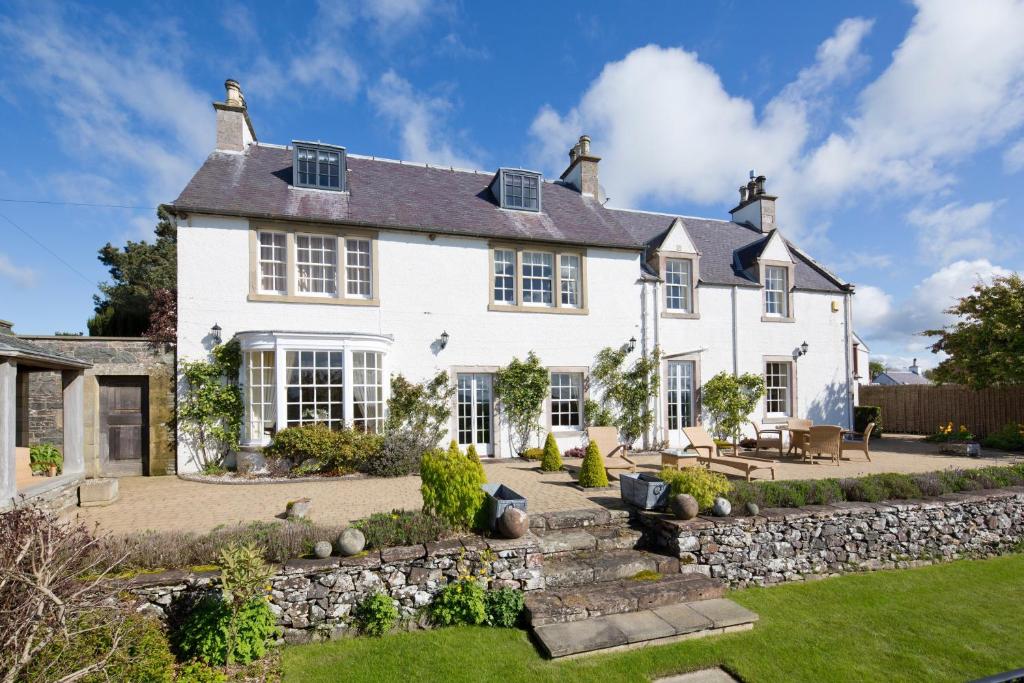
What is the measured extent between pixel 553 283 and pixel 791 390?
31.8ft

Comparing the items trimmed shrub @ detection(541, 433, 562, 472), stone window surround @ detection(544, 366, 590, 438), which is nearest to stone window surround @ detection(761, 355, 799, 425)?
stone window surround @ detection(544, 366, 590, 438)

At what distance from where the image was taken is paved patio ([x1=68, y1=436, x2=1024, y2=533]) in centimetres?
812

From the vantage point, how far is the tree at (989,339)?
16.1 meters

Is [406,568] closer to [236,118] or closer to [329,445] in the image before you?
[329,445]

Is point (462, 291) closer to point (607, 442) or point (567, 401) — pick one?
point (567, 401)

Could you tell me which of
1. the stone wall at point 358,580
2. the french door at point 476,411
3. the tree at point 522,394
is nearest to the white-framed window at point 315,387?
the french door at point 476,411

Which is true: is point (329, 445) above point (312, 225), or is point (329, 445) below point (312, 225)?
below

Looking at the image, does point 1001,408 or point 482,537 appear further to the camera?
point 1001,408

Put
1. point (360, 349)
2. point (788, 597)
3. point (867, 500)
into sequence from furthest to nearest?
1. point (360, 349)
2. point (867, 500)
3. point (788, 597)

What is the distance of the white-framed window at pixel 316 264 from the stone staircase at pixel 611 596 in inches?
349

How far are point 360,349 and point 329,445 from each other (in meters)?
2.41

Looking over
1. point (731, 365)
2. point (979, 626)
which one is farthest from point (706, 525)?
point (731, 365)

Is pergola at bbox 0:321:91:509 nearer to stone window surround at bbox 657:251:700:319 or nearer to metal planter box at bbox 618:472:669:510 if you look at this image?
metal planter box at bbox 618:472:669:510

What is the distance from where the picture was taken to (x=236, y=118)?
47.6 ft
